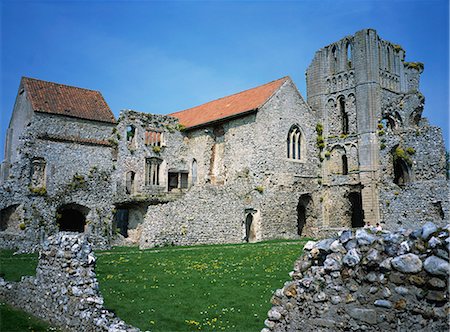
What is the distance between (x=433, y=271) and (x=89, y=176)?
28881 millimetres

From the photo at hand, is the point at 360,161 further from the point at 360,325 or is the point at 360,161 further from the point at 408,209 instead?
the point at 360,325

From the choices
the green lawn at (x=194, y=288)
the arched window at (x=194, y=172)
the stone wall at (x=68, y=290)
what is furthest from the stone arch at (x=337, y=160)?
the stone wall at (x=68, y=290)

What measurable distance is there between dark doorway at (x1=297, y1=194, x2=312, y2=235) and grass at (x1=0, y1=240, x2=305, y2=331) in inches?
602

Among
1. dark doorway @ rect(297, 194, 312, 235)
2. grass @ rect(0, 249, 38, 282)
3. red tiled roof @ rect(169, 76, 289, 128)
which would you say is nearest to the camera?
grass @ rect(0, 249, 38, 282)

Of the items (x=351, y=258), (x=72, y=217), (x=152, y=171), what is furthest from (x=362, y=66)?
(x=351, y=258)

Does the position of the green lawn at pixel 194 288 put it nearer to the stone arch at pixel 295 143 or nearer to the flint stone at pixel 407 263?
the flint stone at pixel 407 263

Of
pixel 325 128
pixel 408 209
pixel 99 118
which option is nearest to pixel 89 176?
pixel 99 118

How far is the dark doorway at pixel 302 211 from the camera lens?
35031mm

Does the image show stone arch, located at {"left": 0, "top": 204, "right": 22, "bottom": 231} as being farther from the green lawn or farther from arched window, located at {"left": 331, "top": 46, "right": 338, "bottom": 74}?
arched window, located at {"left": 331, "top": 46, "right": 338, "bottom": 74}

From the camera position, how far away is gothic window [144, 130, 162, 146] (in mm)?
36219

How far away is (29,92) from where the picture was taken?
30516 millimetres

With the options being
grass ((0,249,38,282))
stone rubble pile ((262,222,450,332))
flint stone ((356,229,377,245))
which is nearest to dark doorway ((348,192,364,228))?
grass ((0,249,38,282))

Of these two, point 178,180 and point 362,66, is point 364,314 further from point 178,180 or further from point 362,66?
point 362,66

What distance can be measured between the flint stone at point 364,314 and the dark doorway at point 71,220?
2845 centimetres
